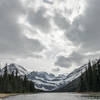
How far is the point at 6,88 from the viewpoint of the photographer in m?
108

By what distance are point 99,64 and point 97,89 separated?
48.5 ft

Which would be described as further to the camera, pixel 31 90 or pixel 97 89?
pixel 31 90

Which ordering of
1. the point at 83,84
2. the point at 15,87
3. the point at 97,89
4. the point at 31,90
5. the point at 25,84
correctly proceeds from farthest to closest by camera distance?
the point at 31,90
the point at 25,84
the point at 83,84
the point at 15,87
the point at 97,89

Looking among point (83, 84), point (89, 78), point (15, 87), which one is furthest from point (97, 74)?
point (15, 87)

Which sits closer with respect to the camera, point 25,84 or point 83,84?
point 83,84

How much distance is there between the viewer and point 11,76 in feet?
400

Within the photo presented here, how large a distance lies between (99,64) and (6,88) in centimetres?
5511

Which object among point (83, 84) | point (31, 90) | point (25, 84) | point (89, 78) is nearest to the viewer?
point (89, 78)

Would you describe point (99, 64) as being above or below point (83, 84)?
above

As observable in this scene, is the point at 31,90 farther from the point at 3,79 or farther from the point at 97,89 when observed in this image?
the point at 97,89

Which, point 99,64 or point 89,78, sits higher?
point 99,64

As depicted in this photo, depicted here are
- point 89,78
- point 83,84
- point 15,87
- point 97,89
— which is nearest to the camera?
point 97,89

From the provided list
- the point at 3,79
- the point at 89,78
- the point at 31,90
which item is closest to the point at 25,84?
the point at 31,90

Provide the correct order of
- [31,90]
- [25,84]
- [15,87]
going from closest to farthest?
[15,87], [25,84], [31,90]
